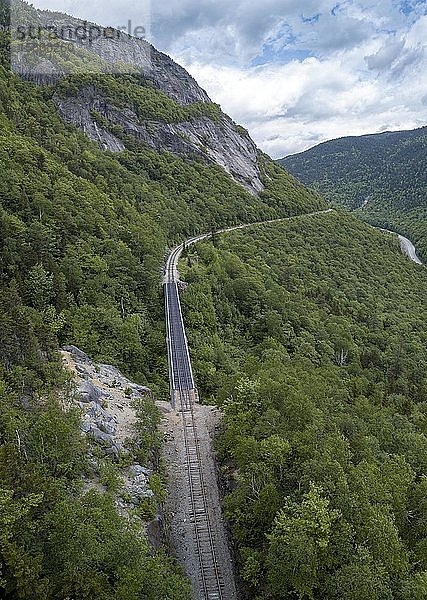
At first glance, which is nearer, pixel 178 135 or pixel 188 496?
pixel 188 496

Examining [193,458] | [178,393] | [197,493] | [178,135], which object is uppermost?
[178,135]

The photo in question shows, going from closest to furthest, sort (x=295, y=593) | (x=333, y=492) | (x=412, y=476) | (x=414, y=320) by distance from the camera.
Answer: (x=295, y=593)
(x=333, y=492)
(x=412, y=476)
(x=414, y=320)

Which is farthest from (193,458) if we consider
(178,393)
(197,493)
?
(178,393)

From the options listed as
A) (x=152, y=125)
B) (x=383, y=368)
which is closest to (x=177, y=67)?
(x=152, y=125)

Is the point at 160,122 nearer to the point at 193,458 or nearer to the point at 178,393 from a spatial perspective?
the point at 178,393

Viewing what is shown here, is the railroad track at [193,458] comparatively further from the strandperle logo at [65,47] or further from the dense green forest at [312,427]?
the strandperle logo at [65,47]

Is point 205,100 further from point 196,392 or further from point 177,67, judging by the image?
point 196,392
